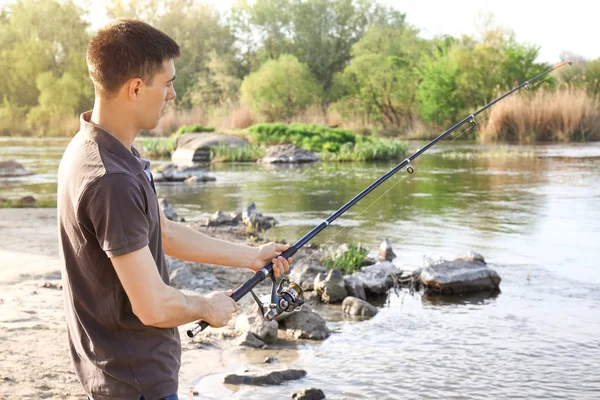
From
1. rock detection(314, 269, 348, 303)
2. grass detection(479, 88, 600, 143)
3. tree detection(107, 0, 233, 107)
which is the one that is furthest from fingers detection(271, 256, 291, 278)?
tree detection(107, 0, 233, 107)

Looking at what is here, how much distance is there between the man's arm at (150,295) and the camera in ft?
6.60

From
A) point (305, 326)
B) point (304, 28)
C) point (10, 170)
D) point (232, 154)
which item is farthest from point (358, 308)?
point (304, 28)

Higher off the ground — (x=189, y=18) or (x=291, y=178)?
(x=189, y=18)

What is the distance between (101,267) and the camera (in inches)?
82.7

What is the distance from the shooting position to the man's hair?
2.09m

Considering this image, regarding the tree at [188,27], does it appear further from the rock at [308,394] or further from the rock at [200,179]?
the rock at [308,394]

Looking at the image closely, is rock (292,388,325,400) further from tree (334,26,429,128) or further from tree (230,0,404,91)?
tree (230,0,404,91)

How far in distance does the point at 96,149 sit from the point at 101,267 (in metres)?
0.30

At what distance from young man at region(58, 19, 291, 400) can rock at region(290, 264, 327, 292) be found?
512cm

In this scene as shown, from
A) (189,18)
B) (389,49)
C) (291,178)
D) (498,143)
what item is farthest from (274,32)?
(291,178)

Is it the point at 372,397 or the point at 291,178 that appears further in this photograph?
the point at 291,178

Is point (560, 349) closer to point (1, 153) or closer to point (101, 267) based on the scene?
point (101, 267)

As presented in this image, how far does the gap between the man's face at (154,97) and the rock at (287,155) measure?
2266 centimetres

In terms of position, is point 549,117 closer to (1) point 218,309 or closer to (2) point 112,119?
(1) point 218,309
